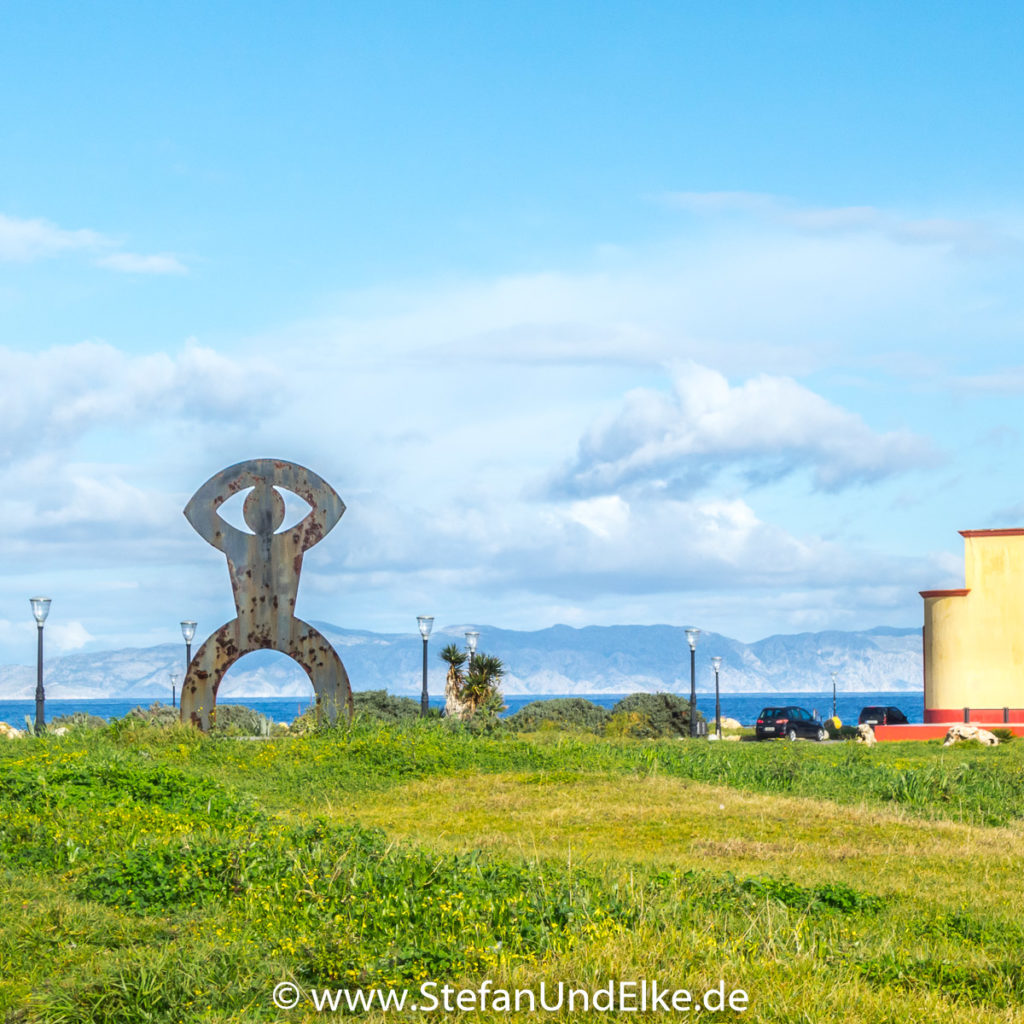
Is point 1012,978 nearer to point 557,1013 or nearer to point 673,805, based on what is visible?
point 557,1013

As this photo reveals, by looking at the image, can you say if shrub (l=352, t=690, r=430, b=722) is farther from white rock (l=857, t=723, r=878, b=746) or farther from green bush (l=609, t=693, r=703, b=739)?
white rock (l=857, t=723, r=878, b=746)

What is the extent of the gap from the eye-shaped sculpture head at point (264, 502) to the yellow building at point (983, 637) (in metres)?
22.1

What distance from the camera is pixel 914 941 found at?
8.27 meters

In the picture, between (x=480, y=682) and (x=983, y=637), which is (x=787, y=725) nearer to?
(x=983, y=637)

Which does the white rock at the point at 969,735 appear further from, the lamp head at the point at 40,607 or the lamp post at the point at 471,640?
the lamp head at the point at 40,607

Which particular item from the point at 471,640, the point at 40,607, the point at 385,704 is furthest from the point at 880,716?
the point at 40,607

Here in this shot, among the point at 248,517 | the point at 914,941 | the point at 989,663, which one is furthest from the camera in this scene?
the point at 989,663

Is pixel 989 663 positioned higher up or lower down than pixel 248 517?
lower down

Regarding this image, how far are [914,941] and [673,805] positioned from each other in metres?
7.23

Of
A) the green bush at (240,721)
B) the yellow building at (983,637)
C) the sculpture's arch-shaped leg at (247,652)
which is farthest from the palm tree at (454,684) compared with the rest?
the yellow building at (983,637)

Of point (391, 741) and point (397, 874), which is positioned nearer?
point (397, 874)

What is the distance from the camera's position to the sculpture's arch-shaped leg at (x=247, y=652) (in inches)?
849

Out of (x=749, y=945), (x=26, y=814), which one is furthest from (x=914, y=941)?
(x=26, y=814)

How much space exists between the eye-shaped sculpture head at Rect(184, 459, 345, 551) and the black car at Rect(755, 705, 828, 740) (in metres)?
25.0
